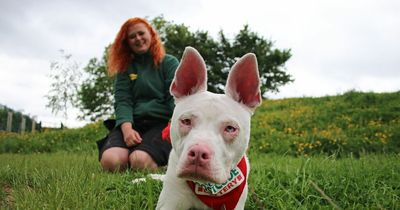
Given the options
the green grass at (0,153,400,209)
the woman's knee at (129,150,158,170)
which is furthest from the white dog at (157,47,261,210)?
the woman's knee at (129,150,158,170)

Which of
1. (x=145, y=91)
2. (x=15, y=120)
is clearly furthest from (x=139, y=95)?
(x=15, y=120)

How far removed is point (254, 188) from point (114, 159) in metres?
1.97

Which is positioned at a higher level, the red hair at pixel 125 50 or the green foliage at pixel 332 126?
the red hair at pixel 125 50

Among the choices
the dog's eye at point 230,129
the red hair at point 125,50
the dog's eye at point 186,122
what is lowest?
the dog's eye at point 230,129

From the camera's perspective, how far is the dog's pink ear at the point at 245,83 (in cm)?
255

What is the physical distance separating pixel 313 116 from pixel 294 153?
312cm

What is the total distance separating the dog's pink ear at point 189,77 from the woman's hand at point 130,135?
2224mm

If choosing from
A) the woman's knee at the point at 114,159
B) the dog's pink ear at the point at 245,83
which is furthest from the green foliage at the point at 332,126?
the dog's pink ear at the point at 245,83

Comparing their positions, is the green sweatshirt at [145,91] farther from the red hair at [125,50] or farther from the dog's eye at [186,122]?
the dog's eye at [186,122]

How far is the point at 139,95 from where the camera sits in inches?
202

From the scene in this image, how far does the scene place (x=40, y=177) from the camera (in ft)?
9.82

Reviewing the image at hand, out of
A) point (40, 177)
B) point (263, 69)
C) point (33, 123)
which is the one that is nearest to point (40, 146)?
point (40, 177)

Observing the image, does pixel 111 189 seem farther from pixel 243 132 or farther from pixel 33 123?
pixel 33 123

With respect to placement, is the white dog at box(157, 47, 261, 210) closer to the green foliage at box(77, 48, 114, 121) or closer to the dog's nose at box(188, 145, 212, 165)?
the dog's nose at box(188, 145, 212, 165)
